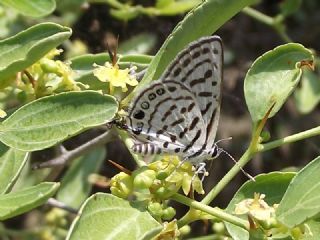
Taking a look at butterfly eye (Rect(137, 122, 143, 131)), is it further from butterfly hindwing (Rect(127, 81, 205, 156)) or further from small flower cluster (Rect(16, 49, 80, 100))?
small flower cluster (Rect(16, 49, 80, 100))

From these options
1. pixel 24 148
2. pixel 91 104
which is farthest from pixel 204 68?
pixel 24 148

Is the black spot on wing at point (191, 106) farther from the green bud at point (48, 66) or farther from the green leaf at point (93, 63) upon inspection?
the green bud at point (48, 66)

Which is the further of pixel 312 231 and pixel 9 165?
pixel 9 165

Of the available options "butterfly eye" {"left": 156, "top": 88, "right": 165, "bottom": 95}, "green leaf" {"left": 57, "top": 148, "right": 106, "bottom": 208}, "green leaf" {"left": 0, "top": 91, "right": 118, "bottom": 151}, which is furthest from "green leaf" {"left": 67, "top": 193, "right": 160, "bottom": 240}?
"green leaf" {"left": 57, "top": 148, "right": 106, "bottom": 208}

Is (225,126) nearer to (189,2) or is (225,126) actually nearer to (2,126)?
(189,2)

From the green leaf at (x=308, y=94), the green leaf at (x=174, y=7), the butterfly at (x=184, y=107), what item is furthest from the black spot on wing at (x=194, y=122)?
the green leaf at (x=308, y=94)

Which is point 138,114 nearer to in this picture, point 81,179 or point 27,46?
point 27,46

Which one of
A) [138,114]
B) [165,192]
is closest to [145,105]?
[138,114]
